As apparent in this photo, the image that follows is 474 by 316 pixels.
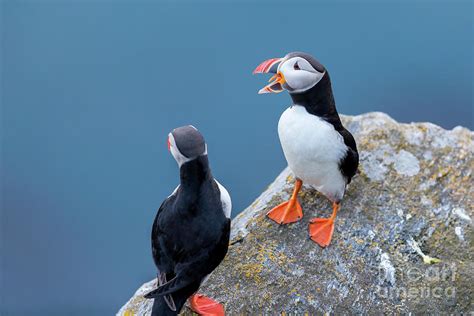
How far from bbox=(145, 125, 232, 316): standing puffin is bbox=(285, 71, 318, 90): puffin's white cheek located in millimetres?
781

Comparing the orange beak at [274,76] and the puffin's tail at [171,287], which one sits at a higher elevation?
the orange beak at [274,76]

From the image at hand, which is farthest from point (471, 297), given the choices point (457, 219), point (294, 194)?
point (294, 194)

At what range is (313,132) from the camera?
13.4 feet

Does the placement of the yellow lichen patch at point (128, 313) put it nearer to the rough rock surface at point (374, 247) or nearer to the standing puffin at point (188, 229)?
the rough rock surface at point (374, 247)

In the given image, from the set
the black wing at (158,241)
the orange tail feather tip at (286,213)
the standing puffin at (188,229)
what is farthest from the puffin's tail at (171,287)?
the orange tail feather tip at (286,213)

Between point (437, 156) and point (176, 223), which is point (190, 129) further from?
point (437, 156)

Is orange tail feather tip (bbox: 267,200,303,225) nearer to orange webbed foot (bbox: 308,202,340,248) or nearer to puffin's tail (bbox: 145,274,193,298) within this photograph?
orange webbed foot (bbox: 308,202,340,248)

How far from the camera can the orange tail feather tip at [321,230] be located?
13.8ft

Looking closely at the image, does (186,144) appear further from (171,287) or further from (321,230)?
(321,230)

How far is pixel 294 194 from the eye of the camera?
445 cm

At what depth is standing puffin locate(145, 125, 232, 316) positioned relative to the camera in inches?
138

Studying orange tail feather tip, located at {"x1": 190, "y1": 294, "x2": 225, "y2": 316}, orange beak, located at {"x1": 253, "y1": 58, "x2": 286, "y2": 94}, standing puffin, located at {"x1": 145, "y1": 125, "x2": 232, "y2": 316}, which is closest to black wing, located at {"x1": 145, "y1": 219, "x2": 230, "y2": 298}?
standing puffin, located at {"x1": 145, "y1": 125, "x2": 232, "y2": 316}

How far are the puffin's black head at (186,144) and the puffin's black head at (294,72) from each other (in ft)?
2.54

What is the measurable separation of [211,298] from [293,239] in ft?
2.19
